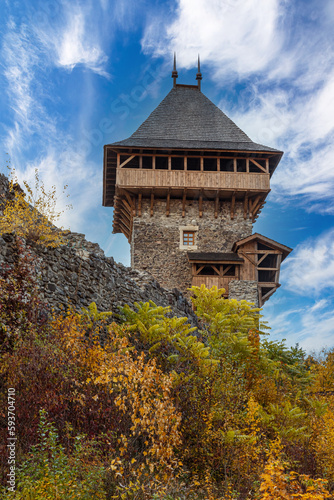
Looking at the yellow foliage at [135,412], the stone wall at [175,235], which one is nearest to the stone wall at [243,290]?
the stone wall at [175,235]

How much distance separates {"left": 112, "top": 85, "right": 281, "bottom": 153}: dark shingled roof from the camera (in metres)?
24.1

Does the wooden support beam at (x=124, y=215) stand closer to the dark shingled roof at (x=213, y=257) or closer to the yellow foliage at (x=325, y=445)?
the dark shingled roof at (x=213, y=257)

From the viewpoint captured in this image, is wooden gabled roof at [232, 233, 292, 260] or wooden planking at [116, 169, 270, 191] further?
wooden planking at [116, 169, 270, 191]

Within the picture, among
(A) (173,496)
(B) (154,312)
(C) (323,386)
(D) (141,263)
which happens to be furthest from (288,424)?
(D) (141,263)

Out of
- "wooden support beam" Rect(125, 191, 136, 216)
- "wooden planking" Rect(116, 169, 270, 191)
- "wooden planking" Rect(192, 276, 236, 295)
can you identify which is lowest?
"wooden planking" Rect(192, 276, 236, 295)

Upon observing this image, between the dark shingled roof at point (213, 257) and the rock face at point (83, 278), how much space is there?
406 inches

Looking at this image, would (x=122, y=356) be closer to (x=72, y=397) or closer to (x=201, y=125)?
(x=72, y=397)

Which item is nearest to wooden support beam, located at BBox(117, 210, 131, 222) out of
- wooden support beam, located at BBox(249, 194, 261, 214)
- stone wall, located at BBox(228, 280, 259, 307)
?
wooden support beam, located at BBox(249, 194, 261, 214)

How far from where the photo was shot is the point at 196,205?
24375mm

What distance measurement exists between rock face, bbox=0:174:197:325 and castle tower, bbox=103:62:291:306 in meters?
11.2

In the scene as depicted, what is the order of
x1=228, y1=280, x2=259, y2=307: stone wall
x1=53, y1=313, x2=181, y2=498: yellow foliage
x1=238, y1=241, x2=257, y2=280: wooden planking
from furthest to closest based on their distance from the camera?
x1=238, y1=241, x2=257, y2=280: wooden planking
x1=228, y1=280, x2=259, y2=307: stone wall
x1=53, y1=313, x2=181, y2=498: yellow foliage

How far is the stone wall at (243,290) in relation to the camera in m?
21.4

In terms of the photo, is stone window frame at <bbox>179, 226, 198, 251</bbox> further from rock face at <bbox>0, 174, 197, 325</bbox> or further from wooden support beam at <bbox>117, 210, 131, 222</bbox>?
rock face at <bbox>0, 174, 197, 325</bbox>

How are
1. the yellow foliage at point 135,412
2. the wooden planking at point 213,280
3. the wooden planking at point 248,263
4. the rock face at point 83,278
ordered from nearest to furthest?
the yellow foliage at point 135,412, the rock face at point 83,278, the wooden planking at point 213,280, the wooden planking at point 248,263
